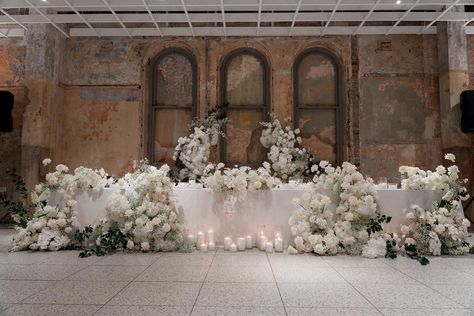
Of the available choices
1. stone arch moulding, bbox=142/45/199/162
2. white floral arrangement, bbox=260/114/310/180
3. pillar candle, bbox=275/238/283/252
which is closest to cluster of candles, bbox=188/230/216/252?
pillar candle, bbox=275/238/283/252

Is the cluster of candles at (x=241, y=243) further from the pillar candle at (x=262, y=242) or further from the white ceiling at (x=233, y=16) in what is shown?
the white ceiling at (x=233, y=16)

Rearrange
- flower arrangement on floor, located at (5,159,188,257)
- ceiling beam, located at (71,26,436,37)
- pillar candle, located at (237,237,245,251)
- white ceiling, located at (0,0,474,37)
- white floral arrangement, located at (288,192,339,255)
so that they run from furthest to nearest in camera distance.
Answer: ceiling beam, located at (71,26,436,37), white ceiling, located at (0,0,474,37), pillar candle, located at (237,237,245,251), flower arrangement on floor, located at (5,159,188,257), white floral arrangement, located at (288,192,339,255)

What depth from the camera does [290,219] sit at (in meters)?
4.39

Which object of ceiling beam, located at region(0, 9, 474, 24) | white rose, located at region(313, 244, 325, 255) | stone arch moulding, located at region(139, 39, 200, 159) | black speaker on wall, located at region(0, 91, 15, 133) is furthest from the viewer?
stone arch moulding, located at region(139, 39, 200, 159)

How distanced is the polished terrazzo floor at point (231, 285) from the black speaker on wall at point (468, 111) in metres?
4.09

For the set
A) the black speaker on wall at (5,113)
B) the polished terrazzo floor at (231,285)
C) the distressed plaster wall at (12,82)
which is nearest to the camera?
the polished terrazzo floor at (231,285)

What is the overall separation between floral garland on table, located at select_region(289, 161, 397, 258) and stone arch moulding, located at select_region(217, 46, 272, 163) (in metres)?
4.18

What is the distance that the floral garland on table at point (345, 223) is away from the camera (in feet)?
13.6

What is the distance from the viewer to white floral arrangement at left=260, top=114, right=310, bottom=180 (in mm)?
7145

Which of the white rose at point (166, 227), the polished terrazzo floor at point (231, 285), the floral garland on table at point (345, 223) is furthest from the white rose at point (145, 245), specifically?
the floral garland on table at point (345, 223)

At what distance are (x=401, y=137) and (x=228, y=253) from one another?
5629mm

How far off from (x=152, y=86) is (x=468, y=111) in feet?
21.7

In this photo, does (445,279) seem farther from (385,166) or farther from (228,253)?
(385,166)

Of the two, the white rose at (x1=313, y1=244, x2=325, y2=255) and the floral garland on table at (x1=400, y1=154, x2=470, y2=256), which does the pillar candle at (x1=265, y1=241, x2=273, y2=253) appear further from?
the floral garland on table at (x1=400, y1=154, x2=470, y2=256)
